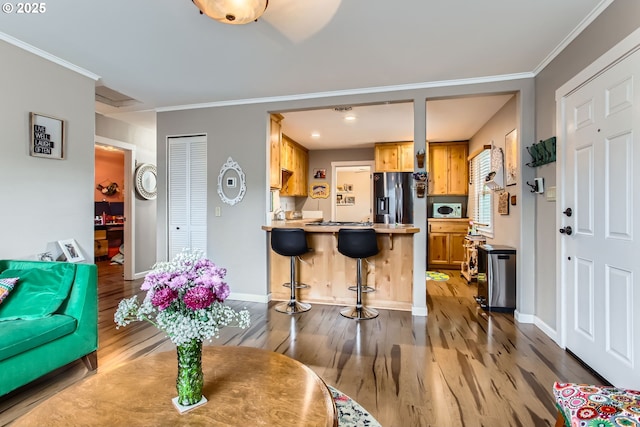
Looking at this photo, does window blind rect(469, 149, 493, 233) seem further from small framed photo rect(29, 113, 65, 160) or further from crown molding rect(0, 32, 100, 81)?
small framed photo rect(29, 113, 65, 160)

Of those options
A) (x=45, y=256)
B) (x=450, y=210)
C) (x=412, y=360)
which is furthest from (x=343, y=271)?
(x=450, y=210)

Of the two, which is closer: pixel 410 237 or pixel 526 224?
pixel 526 224

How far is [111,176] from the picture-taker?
7.93 m

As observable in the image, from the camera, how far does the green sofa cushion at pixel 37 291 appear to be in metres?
2.04

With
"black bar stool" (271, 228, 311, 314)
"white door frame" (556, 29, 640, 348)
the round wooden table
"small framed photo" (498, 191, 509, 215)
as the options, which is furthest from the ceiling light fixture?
"small framed photo" (498, 191, 509, 215)

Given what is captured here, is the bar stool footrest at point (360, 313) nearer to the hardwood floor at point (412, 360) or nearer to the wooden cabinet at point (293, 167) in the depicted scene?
the hardwood floor at point (412, 360)

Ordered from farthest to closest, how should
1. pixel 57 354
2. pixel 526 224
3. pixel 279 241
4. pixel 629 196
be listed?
pixel 279 241
pixel 526 224
pixel 57 354
pixel 629 196

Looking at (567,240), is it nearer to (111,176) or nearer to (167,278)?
(167,278)

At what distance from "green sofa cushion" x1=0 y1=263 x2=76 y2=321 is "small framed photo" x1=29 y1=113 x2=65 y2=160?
1.09 m

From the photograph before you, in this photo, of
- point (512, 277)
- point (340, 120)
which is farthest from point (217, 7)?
point (512, 277)

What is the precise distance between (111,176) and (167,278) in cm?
835

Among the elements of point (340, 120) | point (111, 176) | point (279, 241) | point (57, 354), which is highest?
point (340, 120)

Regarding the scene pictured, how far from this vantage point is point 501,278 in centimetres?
351

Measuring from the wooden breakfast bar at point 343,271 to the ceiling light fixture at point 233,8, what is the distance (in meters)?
2.22
